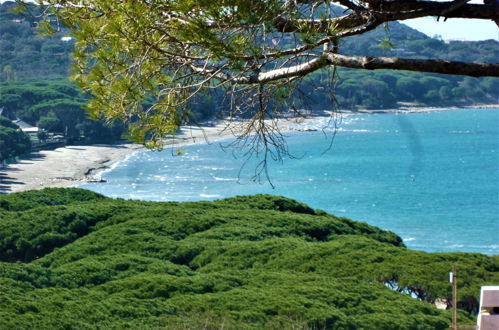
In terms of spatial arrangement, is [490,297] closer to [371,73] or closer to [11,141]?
[11,141]

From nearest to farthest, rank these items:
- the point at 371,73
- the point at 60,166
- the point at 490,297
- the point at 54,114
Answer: the point at 490,297
the point at 60,166
the point at 54,114
the point at 371,73

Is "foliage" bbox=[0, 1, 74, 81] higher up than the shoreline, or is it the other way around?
"foliage" bbox=[0, 1, 74, 81]

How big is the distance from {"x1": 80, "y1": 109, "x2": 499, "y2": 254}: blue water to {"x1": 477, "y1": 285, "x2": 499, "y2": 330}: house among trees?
64.7 feet

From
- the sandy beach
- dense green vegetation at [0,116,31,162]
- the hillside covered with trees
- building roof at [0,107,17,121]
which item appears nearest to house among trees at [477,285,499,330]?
the hillside covered with trees

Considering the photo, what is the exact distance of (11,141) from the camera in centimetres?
4162

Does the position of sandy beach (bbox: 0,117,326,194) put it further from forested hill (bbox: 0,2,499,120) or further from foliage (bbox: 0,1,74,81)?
foliage (bbox: 0,1,74,81)

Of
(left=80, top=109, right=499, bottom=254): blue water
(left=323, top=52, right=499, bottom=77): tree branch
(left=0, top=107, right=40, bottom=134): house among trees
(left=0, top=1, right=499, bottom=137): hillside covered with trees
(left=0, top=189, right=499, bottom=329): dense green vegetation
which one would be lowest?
(left=80, top=109, right=499, bottom=254): blue water

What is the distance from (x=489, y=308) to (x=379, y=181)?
4130 cm

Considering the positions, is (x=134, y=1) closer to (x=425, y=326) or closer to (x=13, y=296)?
(x=13, y=296)

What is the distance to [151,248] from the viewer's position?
1033 cm

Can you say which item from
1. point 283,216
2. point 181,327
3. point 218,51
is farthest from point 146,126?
point 283,216

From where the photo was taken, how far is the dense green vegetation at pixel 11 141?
133 feet

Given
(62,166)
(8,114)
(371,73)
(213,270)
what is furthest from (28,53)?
(213,270)

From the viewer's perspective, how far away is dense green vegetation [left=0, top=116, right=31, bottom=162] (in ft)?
133
